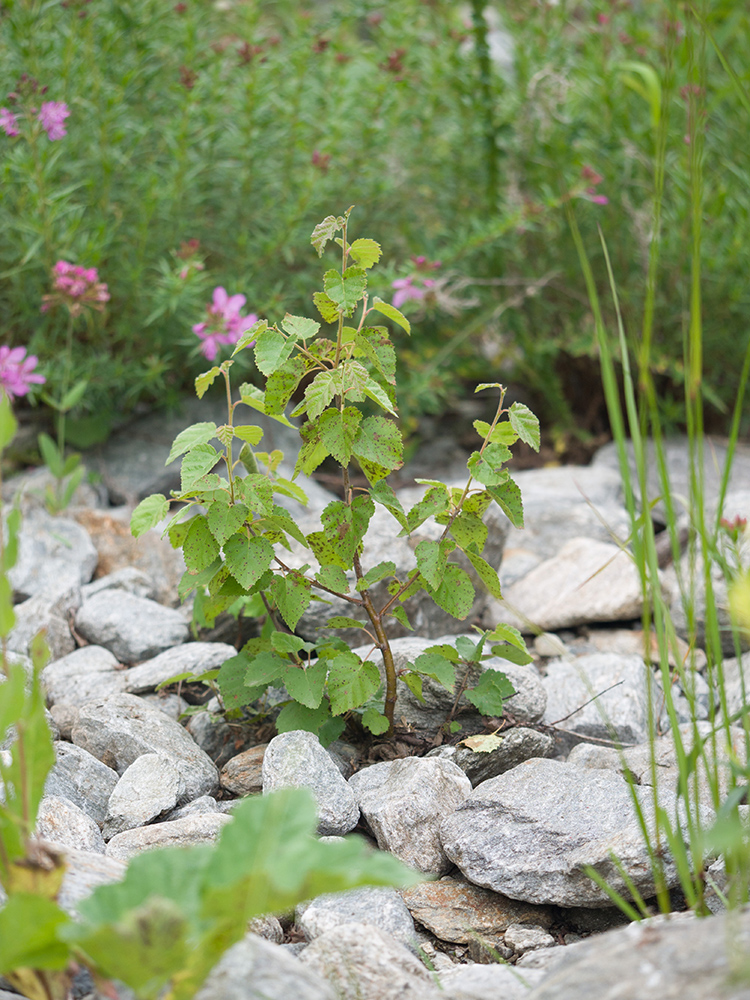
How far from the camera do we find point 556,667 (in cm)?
229

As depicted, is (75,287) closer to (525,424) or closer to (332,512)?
(332,512)

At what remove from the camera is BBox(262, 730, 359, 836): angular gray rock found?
1.51 m

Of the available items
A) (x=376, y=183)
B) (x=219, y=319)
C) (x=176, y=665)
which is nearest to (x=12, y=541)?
(x=176, y=665)

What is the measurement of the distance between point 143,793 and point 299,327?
34.8 inches

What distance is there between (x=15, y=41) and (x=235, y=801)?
2602 mm

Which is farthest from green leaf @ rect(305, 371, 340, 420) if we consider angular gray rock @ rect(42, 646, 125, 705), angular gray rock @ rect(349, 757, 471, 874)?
angular gray rock @ rect(42, 646, 125, 705)

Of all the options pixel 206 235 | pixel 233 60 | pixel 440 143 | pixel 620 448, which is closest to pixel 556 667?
pixel 620 448

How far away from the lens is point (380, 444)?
1.52m

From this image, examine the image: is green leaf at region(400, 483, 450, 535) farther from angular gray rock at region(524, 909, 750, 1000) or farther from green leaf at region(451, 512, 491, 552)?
angular gray rock at region(524, 909, 750, 1000)

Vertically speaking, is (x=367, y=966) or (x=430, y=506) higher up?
(x=430, y=506)

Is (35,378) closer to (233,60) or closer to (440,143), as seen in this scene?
(233,60)

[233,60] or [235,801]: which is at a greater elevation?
[233,60]

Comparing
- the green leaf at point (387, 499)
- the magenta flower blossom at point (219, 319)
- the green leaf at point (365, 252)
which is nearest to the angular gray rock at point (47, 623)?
the magenta flower blossom at point (219, 319)

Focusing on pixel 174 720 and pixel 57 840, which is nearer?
pixel 57 840
